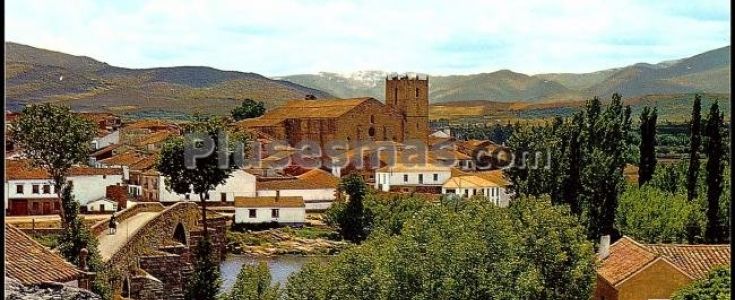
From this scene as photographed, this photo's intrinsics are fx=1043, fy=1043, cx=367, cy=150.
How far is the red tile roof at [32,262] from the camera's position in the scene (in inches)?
180

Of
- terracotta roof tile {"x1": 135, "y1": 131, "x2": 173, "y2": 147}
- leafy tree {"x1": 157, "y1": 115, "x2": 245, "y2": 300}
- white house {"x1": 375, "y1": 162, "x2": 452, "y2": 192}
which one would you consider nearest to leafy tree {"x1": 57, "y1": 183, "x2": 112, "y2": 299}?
leafy tree {"x1": 157, "y1": 115, "x2": 245, "y2": 300}

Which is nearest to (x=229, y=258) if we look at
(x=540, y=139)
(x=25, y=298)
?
(x=540, y=139)

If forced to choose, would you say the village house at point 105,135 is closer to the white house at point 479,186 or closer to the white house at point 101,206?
the white house at point 101,206

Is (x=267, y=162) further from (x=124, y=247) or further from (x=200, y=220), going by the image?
(x=124, y=247)

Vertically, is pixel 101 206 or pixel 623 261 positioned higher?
pixel 623 261

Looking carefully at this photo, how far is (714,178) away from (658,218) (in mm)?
1393

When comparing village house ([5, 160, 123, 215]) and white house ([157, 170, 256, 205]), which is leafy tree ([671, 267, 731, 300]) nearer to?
village house ([5, 160, 123, 215])

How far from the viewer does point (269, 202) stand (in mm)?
21219

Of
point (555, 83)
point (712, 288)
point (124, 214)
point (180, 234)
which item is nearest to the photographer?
point (712, 288)

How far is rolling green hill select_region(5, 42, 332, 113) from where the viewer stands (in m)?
43.7

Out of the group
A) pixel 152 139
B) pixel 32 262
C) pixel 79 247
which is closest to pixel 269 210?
pixel 152 139

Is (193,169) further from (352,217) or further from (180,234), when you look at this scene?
(352,217)

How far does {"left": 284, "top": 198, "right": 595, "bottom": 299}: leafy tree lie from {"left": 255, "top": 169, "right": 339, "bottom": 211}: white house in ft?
45.1

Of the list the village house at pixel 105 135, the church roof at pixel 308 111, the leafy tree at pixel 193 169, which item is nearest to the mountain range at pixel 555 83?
the church roof at pixel 308 111
